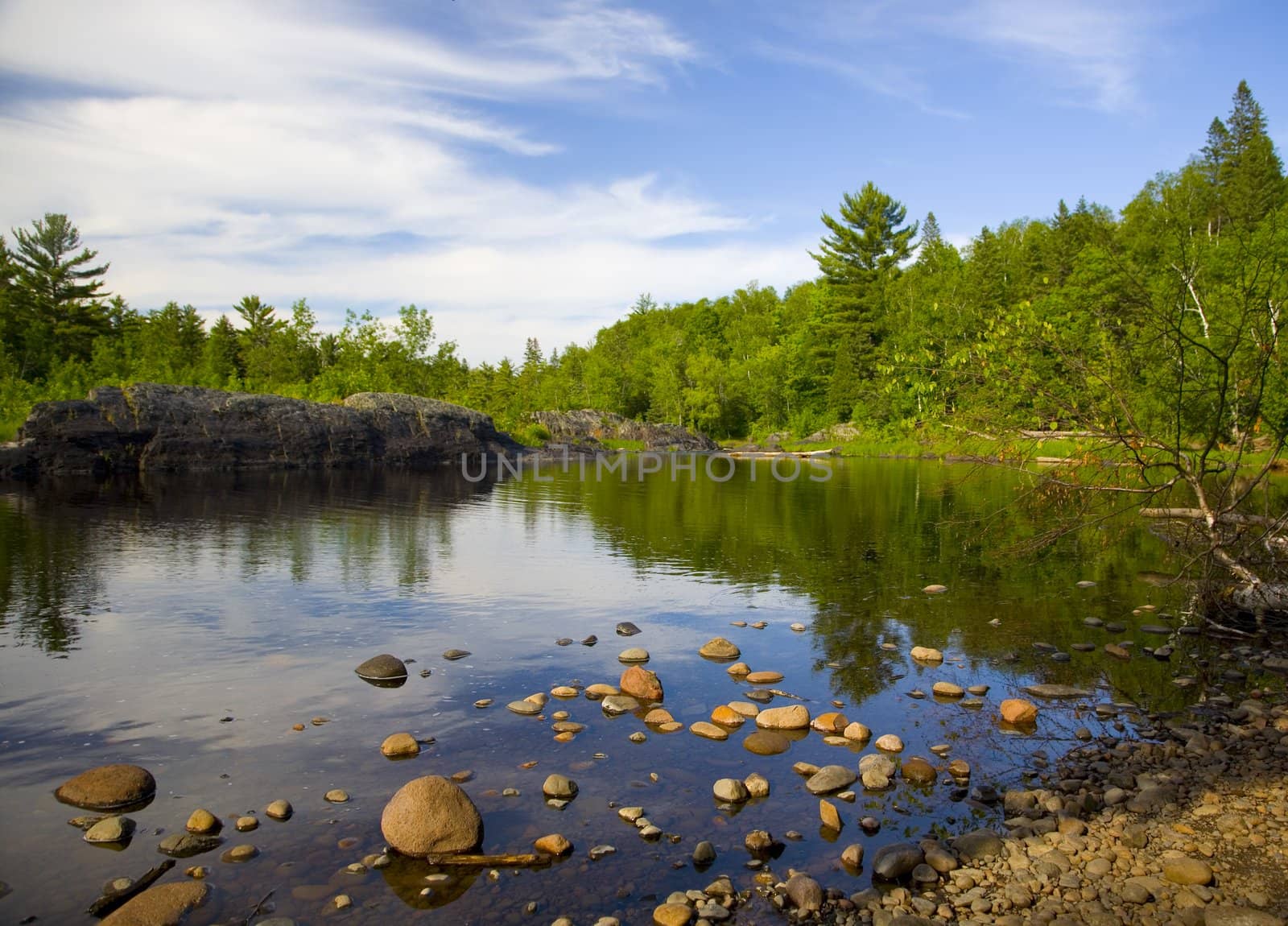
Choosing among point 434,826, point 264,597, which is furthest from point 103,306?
point 434,826

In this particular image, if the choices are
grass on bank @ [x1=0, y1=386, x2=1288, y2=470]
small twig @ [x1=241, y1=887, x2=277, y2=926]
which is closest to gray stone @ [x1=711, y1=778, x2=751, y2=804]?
small twig @ [x1=241, y1=887, x2=277, y2=926]

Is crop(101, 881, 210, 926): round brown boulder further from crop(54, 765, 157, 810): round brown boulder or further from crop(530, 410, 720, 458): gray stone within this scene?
crop(530, 410, 720, 458): gray stone

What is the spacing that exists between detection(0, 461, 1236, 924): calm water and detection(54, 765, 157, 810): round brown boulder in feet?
0.56

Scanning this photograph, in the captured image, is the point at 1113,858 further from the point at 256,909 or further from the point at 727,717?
the point at 256,909

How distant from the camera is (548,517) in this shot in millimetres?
33594

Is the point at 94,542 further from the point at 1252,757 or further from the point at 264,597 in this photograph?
the point at 1252,757

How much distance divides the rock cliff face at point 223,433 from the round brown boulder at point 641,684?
43.4 metres

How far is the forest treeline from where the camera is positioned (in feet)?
45.4

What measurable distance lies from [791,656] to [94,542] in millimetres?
20930

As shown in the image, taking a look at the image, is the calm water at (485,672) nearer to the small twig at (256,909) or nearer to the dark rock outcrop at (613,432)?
the small twig at (256,909)

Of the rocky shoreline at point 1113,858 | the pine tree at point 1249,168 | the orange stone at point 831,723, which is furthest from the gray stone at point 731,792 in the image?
the pine tree at point 1249,168

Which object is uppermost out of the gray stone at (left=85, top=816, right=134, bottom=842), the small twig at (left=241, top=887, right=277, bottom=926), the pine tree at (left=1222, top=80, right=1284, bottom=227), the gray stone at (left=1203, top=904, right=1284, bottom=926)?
the pine tree at (left=1222, top=80, right=1284, bottom=227)

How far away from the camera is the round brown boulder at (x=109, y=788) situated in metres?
8.27

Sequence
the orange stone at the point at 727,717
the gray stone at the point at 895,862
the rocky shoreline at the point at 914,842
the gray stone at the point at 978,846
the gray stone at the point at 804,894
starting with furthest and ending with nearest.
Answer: the orange stone at the point at 727,717 → the gray stone at the point at 978,846 → the gray stone at the point at 895,862 → the gray stone at the point at 804,894 → the rocky shoreline at the point at 914,842
